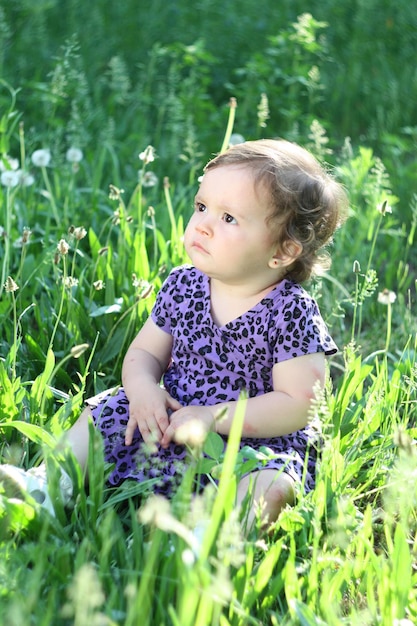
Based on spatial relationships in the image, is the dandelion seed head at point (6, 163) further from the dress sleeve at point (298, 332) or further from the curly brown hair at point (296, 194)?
the dress sleeve at point (298, 332)

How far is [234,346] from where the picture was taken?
7.11 feet

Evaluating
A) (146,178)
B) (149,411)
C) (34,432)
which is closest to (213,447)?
(149,411)

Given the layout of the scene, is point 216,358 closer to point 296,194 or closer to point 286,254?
point 286,254

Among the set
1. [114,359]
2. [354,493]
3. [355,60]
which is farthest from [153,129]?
[354,493]

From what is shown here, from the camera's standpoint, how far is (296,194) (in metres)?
2.06

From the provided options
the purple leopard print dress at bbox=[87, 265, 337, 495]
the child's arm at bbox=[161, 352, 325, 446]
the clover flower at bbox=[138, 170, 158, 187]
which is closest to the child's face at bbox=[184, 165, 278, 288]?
the purple leopard print dress at bbox=[87, 265, 337, 495]

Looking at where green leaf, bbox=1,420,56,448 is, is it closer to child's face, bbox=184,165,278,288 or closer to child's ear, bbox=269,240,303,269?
child's face, bbox=184,165,278,288

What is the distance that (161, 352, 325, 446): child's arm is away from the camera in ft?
6.63

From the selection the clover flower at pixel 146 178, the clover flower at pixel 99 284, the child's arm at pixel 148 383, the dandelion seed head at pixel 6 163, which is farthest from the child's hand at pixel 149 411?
the dandelion seed head at pixel 6 163

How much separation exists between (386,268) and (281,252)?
4.80 ft

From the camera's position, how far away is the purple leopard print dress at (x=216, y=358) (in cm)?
206

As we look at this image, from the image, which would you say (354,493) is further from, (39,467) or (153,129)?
(153,129)

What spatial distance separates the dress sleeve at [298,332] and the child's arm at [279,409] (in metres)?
0.02

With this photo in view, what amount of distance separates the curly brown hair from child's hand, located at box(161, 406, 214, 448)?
1.39ft
